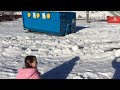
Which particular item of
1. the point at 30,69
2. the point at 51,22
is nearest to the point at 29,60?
the point at 30,69

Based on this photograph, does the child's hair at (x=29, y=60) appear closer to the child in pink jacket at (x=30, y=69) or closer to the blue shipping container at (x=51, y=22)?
the child in pink jacket at (x=30, y=69)

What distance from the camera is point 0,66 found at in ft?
22.6

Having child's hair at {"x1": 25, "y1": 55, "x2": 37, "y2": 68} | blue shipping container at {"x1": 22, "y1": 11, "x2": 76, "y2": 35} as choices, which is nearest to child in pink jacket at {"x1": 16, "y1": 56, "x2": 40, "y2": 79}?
child's hair at {"x1": 25, "y1": 55, "x2": 37, "y2": 68}

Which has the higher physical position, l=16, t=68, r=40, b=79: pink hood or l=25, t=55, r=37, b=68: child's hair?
l=25, t=55, r=37, b=68: child's hair

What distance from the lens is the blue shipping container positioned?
1530 centimetres

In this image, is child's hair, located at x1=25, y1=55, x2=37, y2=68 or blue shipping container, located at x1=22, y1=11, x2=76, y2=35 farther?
blue shipping container, located at x1=22, y1=11, x2=76, y2=35

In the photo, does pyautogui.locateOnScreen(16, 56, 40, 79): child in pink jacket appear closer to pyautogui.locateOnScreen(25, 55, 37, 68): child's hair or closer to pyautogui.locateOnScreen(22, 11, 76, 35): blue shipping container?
pyautogui.locateOnScreen(25, 55, 37, 68): child's hair

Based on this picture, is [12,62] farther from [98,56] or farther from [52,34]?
[52,34]

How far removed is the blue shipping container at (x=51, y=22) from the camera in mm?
15298

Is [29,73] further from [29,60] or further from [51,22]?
[51,22]

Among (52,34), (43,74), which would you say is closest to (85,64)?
(43,74)
